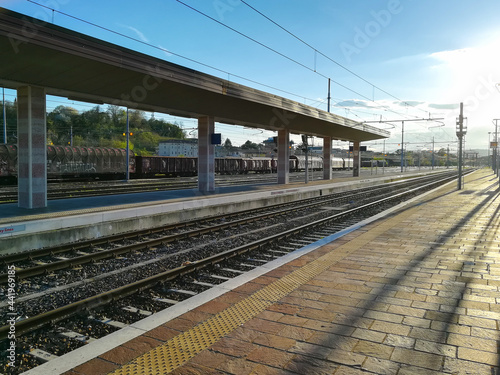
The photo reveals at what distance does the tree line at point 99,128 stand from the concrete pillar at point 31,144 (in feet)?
171

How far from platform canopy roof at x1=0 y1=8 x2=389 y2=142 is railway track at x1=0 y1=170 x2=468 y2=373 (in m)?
5.62

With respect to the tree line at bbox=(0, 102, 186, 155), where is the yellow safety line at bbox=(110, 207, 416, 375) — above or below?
below

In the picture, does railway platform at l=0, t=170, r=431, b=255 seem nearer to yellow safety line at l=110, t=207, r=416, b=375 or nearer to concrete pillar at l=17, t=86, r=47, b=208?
concrete pillar at l=17, t=86, r=47, b=208

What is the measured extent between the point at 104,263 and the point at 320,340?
17.4 ft

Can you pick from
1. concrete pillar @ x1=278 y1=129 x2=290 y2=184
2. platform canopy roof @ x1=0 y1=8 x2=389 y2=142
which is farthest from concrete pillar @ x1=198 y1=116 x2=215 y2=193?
concrete pillar @ x1=278 y1=129 x2=290 y2=184

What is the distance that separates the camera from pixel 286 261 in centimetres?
696

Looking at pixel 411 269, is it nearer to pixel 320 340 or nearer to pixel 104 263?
pixel 320 340

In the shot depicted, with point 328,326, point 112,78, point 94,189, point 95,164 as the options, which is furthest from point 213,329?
point 95,164

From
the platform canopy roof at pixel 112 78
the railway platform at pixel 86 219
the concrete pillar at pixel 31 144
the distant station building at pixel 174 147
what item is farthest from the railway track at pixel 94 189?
the distant station building at pixel 174 147

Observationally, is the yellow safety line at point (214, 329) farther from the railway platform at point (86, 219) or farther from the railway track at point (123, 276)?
the railway platform at point (86, 219)

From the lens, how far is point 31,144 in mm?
12531

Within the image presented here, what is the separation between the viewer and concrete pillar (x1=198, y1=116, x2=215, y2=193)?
2031cm

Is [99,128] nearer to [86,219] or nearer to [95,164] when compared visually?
[95,164]

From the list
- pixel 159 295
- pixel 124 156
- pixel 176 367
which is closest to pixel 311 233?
pixel 159 295
